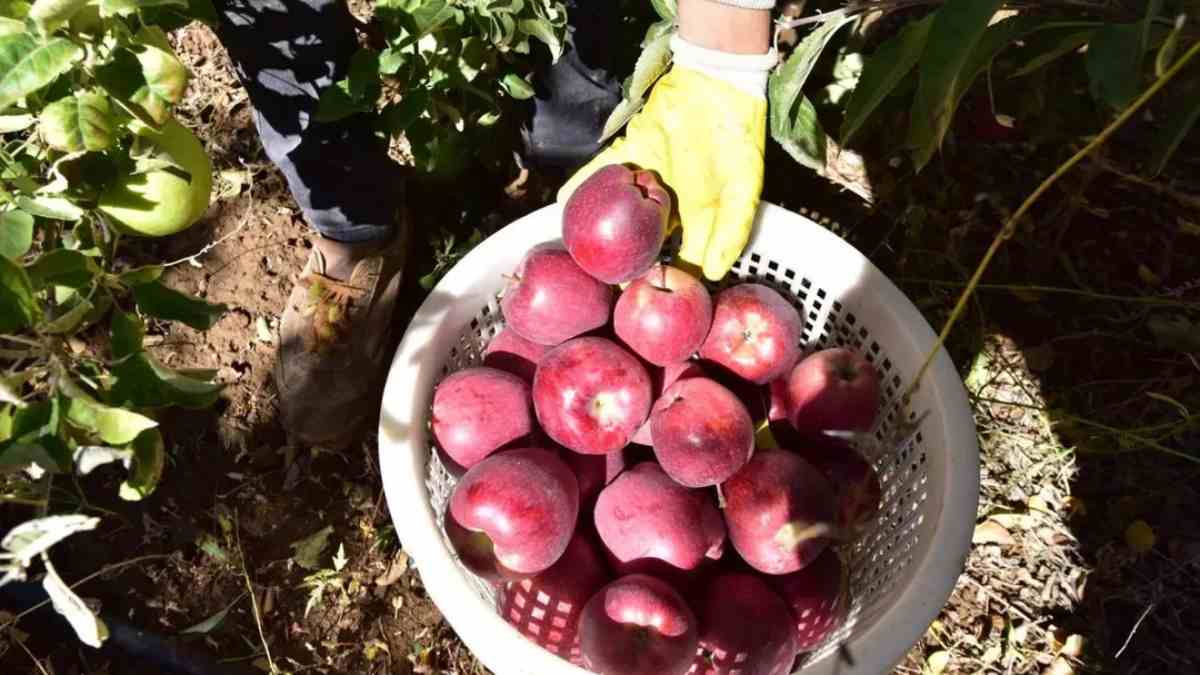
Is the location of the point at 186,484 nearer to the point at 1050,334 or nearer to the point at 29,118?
the point at 29,118

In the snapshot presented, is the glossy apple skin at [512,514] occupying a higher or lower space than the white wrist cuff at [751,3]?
lower

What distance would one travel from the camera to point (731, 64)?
1699 millimetres

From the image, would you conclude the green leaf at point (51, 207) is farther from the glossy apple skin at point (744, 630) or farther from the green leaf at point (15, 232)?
the glossy apple skin at point (744, 630)

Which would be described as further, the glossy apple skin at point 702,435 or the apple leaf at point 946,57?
the glossy apple skin at point 702,435

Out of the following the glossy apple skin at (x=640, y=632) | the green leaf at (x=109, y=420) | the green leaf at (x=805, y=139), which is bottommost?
the glossy apple skin at (x=640, y=632)

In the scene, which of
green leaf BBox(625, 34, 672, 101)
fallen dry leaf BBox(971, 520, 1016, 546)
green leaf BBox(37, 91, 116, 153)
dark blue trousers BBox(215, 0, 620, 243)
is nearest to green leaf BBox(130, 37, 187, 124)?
green leaf BBox(37, 91, 116, 153)

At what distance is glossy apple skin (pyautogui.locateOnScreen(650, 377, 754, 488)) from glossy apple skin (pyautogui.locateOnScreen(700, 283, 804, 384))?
0.13 meters

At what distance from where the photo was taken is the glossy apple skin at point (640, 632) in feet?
4.79

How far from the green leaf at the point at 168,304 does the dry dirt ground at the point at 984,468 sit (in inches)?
37.8

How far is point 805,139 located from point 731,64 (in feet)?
0.65

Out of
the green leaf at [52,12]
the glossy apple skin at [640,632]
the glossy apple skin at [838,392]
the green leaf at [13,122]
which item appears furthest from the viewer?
the glossy apple skin at [838,392]

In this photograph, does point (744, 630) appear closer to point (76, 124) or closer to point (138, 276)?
point (138, 276)

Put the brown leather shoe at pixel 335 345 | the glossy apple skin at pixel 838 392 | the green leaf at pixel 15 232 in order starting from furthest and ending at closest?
the brown leather shoe at pixel 335 345, the glossy apple skin at pixel 838 392, the green leaf at pixel 15 232

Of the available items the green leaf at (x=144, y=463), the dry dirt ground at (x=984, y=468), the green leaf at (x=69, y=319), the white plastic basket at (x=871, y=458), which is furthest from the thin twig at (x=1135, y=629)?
the green leaf at (x=69, y=319)
